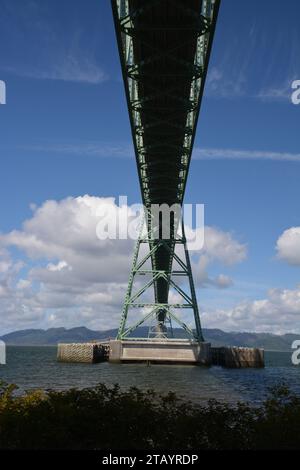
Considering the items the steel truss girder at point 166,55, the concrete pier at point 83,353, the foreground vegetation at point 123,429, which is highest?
the steel truss girder at point 166,55

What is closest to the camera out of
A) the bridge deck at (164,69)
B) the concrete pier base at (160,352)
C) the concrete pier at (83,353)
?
the bridge deck at (164,69)

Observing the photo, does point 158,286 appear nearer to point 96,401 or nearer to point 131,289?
point 131,289

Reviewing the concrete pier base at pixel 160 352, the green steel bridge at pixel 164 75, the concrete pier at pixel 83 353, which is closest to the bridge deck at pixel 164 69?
the green steel bridge at pixel 164 75

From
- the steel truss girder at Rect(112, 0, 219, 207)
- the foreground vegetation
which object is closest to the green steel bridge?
the steel truss girder at Rect(112, 0, 219, 207)

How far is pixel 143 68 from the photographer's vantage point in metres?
28.2

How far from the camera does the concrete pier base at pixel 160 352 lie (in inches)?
2190

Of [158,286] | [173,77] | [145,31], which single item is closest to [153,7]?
[145,31]

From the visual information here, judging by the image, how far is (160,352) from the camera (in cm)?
5562

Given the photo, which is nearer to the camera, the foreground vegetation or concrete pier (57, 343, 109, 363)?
the foreground vegetation

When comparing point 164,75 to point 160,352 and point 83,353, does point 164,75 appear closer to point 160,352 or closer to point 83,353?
point 160,352

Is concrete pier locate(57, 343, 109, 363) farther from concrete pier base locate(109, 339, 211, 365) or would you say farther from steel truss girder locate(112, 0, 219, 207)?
steel truss girder locate(112, 0, 219, 207)

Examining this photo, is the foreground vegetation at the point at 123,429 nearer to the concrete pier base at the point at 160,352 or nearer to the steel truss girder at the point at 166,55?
the steel truss girder at the point at 166,55

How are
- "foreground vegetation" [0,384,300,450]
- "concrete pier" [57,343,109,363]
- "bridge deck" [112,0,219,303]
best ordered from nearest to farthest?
"foreground vegetation" [0,384,300,450] → "bridge deck" [112,0,219,303] → "concrete pier" [57,343,109,363]

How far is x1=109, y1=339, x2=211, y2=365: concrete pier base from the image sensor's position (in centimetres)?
5562
